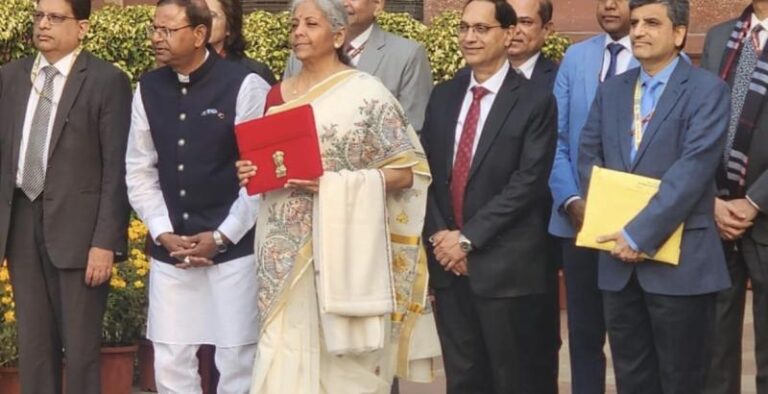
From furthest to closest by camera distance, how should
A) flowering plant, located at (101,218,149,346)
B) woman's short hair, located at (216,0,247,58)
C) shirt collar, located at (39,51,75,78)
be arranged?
1. flowering plant, located at (101,218,149,346)
2. woman's short hair, located at (216,0,247,58)
3. shirt collar, located at (39,51,75,78)

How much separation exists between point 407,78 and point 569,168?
0.95 meters

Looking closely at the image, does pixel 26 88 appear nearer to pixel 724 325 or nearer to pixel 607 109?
pixel 607 109

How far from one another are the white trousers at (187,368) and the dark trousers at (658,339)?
1634 mm

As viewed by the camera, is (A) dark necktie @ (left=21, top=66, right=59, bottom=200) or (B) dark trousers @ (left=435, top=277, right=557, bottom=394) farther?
(A) dark necktie @ (left=21, top=66, right=59, bottom=200)

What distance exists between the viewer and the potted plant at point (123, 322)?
28.8 ft

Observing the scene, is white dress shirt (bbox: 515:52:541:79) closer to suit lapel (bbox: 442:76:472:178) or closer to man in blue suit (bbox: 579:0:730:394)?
suit lapel (bbox: 442:76:472:178)

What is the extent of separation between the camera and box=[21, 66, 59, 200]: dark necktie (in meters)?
7.72

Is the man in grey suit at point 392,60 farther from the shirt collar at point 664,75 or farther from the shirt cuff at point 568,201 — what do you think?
the shirt collar at point 664,75

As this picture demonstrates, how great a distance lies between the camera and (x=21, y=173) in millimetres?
7750

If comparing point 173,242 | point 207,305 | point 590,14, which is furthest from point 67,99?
point 590,14

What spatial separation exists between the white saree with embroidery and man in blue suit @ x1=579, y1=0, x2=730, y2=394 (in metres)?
0.91

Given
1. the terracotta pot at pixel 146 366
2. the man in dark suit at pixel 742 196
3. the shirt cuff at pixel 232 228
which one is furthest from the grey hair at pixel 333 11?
the terracotta pot at pixel 146 366

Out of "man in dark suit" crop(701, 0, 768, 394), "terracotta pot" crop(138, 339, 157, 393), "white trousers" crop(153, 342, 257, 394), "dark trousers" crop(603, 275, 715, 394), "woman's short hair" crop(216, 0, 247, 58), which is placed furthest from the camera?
"terracotta pot" crop(138, 339, 157, 393)

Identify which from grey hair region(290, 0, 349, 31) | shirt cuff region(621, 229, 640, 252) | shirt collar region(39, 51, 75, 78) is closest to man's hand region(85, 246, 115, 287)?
shirt collar region(39, 51, 75, 78)
